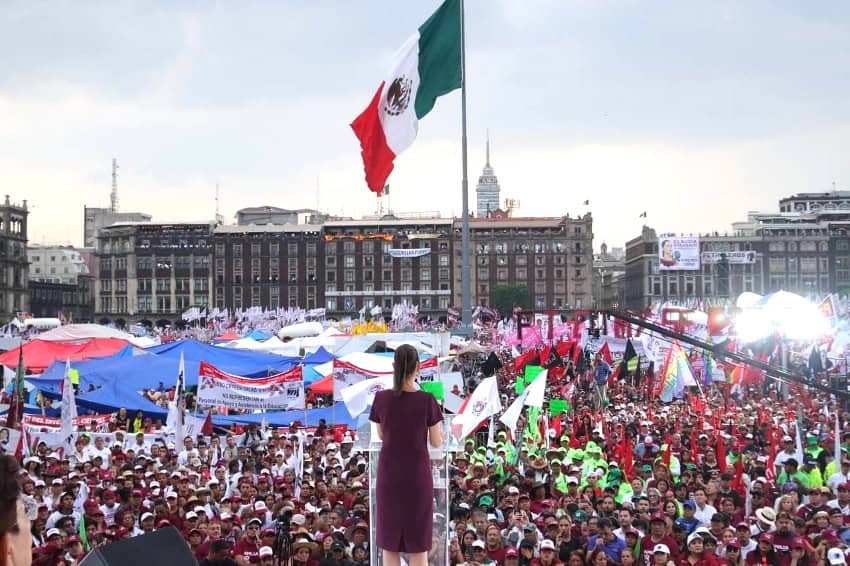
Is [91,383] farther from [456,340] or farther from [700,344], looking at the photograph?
[456,340]

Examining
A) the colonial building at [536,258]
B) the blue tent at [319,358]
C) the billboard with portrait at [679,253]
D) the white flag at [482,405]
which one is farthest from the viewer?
the billboard with portrait at [679,253]

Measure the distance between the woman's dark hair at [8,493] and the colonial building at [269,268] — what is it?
321 feet

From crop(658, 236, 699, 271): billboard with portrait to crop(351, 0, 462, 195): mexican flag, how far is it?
8723cm

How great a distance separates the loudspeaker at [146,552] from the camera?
4227 millimetres

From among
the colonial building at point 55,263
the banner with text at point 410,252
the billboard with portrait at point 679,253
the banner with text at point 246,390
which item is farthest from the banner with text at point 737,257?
the banner with text at point 246,390

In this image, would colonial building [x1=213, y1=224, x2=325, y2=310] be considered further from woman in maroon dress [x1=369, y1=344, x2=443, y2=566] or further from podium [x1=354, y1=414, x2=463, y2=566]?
woman in maroon dress [x1=369, y1=344, x2=443, y2=566]

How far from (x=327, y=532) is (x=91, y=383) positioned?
13.7 meters

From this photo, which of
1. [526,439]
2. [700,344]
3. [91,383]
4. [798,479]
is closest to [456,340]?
[91,383]

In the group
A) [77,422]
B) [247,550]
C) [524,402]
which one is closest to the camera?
[247,550]

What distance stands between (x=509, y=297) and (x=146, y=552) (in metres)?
92.2

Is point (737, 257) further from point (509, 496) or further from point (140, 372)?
point (509, 496)

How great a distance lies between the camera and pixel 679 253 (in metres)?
104

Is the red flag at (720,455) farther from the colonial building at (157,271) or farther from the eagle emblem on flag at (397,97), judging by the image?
the colonial building at (157,271)

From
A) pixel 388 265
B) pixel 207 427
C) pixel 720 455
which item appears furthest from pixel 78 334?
pixel 388 265
